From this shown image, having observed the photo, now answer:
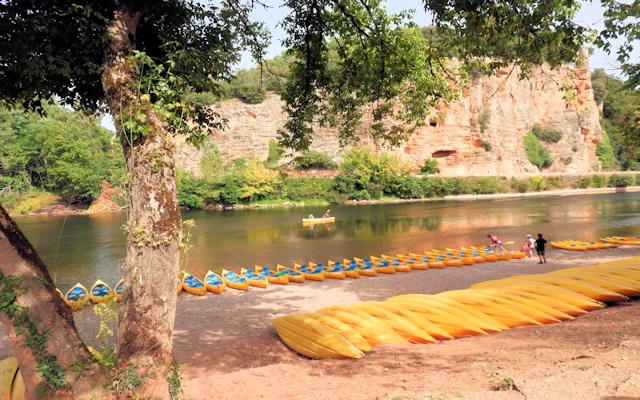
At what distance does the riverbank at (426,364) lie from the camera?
2.86 m

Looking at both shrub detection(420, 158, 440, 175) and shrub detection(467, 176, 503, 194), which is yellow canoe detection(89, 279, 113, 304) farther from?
shrub detection(467, 176, 503, 194)

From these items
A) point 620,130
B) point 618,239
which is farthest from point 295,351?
point 618,239

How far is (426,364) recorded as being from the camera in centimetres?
430

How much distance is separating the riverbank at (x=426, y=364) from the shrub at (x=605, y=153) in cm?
5129

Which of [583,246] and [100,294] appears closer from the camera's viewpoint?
[100,294]

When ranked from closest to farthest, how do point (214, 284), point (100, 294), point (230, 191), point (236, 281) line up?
point (100, 294), point (214, 284), point (236, 281), point (230, 191)

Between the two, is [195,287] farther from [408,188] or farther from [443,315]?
[408,188]

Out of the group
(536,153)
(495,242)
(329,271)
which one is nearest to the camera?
(329,271)

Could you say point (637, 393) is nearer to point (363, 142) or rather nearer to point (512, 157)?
point (363, 142)

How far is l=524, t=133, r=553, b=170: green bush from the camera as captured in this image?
152 ft

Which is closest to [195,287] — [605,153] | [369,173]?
[369,173]

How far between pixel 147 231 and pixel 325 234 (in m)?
17.6

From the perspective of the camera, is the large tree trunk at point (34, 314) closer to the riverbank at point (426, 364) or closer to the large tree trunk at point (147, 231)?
the large tree trunk at point (147, 231)

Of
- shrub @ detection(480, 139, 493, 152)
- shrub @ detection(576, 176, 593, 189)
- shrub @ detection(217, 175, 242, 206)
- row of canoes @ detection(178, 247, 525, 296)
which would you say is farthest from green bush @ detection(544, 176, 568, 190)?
row of canoes @ detection(178, 247, 525, 296)
